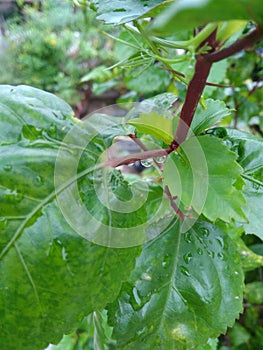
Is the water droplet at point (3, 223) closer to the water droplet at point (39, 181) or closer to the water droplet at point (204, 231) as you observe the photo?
the water droplet at point (39, 181)

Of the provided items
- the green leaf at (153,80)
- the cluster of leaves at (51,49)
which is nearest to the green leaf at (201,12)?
the green leaf at (153,80)

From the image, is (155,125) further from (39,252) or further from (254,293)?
(254,293)

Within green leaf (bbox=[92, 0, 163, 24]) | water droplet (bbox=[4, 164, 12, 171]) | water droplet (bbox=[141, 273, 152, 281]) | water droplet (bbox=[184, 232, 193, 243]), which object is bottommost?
water droplet (bbox=[141, 273, 152, 281])

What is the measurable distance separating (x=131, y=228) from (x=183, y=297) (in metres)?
0.11

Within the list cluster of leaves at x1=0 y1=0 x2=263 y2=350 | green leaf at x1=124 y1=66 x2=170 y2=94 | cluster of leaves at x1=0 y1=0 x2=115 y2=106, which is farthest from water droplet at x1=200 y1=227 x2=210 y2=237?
cluster of leaves at x1=0 y1=0 x2=115 y2=106

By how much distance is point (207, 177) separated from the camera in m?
0.35

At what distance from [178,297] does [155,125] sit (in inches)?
7.0

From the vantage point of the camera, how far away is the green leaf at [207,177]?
0.34 metres

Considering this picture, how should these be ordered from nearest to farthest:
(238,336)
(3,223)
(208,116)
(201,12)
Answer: (201,12), (3,223), (208,116), (238,336)

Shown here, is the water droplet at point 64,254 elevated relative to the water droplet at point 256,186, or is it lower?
elevated

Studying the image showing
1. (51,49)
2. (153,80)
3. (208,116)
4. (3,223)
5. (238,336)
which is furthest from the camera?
(51,49)

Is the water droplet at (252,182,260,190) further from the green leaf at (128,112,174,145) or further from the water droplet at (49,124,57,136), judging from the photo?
the water droplet at (49,124,57,136)

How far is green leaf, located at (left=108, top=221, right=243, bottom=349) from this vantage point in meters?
0.41

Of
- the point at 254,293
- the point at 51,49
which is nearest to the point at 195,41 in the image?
the point at 254,293
